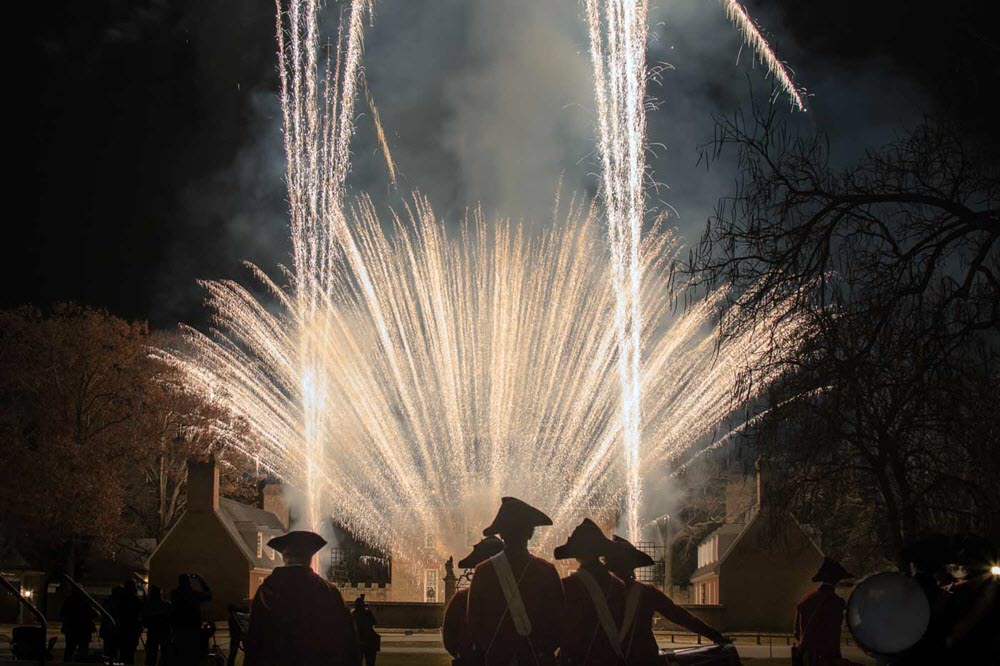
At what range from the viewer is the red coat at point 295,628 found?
829 cm

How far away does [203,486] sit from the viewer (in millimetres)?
50031

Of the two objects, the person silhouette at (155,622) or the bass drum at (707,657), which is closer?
the bass drum at (707,657)

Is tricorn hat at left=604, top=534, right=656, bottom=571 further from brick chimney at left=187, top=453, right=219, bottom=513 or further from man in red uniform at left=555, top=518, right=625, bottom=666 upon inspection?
brick chimney at left=187, top=453, right=219, bottom=513

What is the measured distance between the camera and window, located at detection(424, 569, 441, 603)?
160 feet

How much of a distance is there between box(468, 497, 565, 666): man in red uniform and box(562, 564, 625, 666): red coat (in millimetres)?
126

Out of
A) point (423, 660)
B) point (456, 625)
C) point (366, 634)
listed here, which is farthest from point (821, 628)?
point (423, 660)

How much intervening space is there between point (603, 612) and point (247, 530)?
4664cm

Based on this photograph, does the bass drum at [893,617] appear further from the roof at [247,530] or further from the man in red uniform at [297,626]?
the roof at [247,530]

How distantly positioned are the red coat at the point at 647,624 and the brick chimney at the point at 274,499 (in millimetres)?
61883

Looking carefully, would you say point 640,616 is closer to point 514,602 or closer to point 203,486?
point 514,602

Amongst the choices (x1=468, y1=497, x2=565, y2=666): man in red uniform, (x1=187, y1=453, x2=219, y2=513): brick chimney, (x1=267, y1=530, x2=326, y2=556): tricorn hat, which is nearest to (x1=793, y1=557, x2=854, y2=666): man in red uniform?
(x1=468, y1=497, x2=565, y2=666): man in red uniform

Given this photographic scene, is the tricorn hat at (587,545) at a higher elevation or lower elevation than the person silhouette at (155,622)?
higher

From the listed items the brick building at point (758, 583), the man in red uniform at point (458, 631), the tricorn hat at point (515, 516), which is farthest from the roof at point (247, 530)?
the tricorn hat at point (515, 516)

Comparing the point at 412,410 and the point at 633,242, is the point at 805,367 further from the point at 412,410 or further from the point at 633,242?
the point at 412,410
